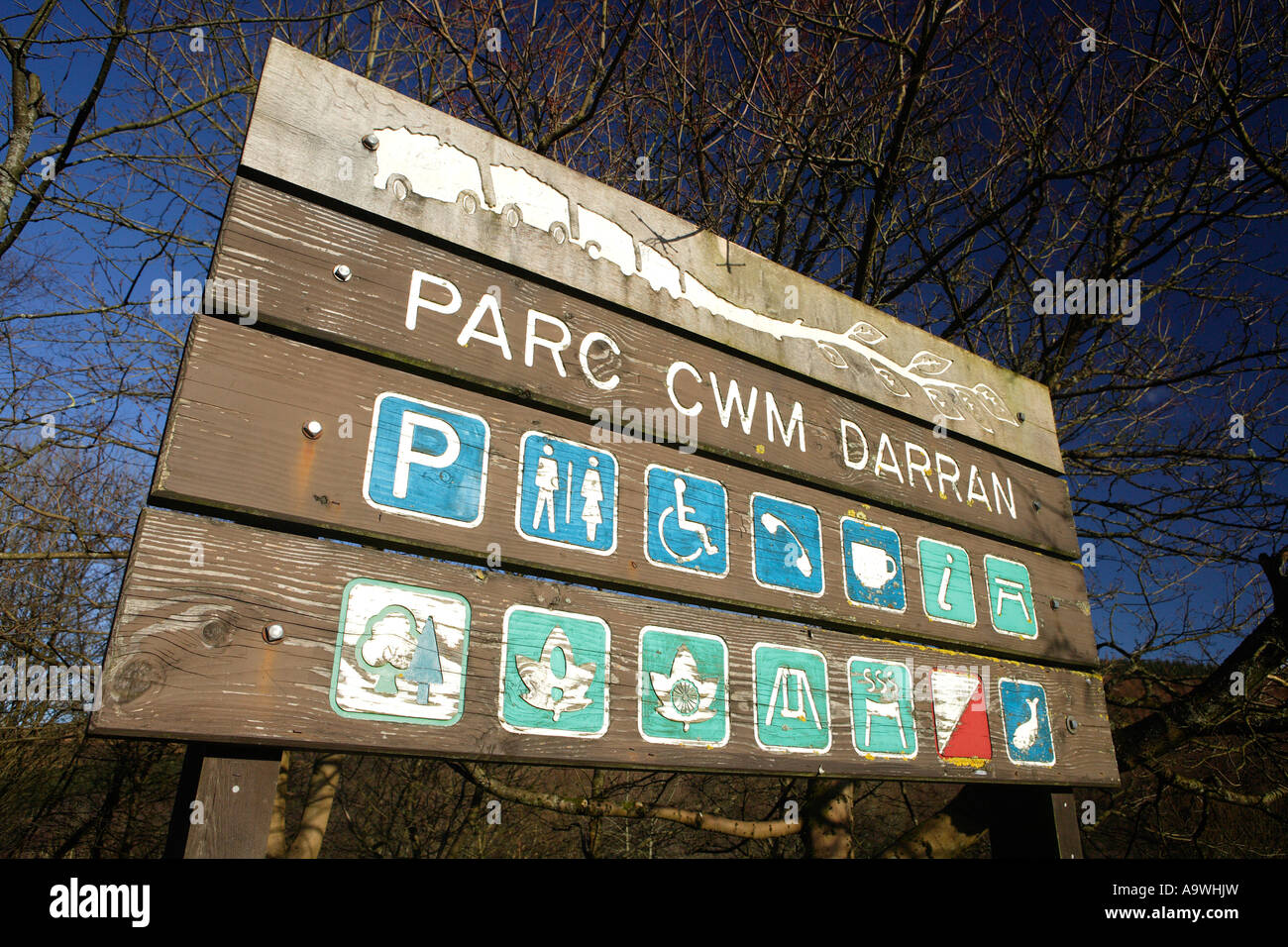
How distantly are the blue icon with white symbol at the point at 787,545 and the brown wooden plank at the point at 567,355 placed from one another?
134 millimetres

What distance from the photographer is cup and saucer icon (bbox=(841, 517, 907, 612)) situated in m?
2.46

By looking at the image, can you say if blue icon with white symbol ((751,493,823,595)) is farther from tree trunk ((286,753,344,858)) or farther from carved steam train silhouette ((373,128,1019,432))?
tree trunk ((286,753,344,858))

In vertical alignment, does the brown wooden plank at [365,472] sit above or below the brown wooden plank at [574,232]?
below

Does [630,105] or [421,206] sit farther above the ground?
[630,105]

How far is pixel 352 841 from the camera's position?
12.6 metres

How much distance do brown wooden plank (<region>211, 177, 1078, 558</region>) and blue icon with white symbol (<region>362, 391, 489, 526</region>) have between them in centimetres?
12

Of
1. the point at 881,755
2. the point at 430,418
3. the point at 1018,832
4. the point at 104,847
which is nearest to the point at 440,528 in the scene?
the point at 430,418

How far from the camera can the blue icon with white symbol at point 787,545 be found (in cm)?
227

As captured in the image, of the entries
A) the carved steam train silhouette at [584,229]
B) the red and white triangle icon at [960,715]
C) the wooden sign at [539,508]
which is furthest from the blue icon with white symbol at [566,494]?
the red and white triangle icon at [960,715]

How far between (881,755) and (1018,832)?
3.23 ft

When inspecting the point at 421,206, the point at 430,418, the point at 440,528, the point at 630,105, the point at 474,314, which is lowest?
the point at 440,528

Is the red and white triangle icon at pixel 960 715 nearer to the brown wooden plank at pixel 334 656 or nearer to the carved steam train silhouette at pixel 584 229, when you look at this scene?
the brown wooden plank at pixel 334 656

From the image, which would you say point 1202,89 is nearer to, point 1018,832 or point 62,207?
point 1018,832
